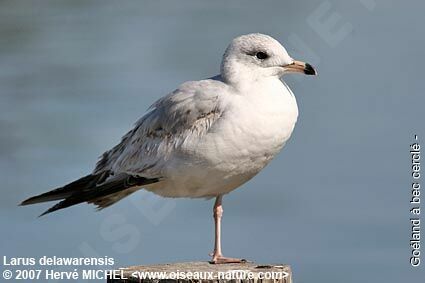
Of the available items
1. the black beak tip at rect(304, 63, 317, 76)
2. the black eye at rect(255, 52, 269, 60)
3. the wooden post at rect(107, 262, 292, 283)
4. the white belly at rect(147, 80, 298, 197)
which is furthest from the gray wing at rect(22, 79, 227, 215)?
the wooden post at rect(107, 262, 292, 283)

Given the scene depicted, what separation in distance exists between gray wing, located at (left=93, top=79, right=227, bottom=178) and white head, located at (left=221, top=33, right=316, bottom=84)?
153 millimetres

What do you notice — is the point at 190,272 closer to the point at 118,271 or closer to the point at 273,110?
the point at 118,271

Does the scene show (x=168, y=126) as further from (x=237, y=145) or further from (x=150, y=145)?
(x=237, y=145)

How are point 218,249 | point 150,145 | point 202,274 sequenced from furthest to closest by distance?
point 150,145
point 218,249
point 202,274

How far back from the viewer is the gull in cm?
661

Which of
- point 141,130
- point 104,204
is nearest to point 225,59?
point 141,130

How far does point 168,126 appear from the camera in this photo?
695 centimetres

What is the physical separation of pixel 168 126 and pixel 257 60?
27.1 inches

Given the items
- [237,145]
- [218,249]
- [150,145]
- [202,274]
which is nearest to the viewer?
[202,274]

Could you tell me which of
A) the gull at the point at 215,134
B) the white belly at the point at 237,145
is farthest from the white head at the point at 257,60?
the white belly at the point at 237,145

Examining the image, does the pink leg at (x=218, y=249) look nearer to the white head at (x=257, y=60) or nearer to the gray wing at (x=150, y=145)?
the gray wing at (x=150, y=145)

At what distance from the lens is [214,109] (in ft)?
22.0

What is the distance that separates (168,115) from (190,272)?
122 cm

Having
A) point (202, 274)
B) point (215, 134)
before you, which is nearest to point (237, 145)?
point (215, 134)
